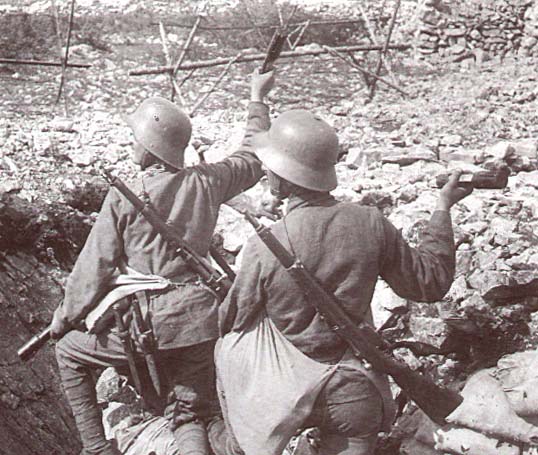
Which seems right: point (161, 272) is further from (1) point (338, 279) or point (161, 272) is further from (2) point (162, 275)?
(1) point (338, 279)

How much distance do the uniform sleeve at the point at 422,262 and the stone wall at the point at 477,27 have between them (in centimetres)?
910

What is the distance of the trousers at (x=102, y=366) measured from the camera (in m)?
3.87

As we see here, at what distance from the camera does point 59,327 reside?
155 inches

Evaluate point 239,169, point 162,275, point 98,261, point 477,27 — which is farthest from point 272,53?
point 477,27

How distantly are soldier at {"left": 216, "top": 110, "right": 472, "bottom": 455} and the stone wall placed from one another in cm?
921

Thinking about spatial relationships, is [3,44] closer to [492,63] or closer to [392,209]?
[492,63]

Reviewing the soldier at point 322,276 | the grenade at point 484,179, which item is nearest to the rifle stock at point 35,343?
the soldier at point 322,276

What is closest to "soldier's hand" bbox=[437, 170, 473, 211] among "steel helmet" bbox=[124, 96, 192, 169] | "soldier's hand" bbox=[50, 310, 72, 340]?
"steel helmet" bbox=[124, 96, 192, 169]

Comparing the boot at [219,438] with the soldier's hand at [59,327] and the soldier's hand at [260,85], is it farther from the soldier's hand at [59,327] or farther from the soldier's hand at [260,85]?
the soldier's hand at [260,85]

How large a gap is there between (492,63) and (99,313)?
896cm

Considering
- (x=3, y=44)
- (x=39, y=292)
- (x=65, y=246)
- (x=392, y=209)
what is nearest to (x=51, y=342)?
(x=39, y=292)

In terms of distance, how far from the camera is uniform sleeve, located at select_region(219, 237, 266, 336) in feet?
9.60

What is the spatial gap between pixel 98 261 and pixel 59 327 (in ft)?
1.69

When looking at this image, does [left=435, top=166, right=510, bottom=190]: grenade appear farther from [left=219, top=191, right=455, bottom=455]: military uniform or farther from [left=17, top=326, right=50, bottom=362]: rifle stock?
[left=17, top=326, right=50, bottom=362]: rifle stock
